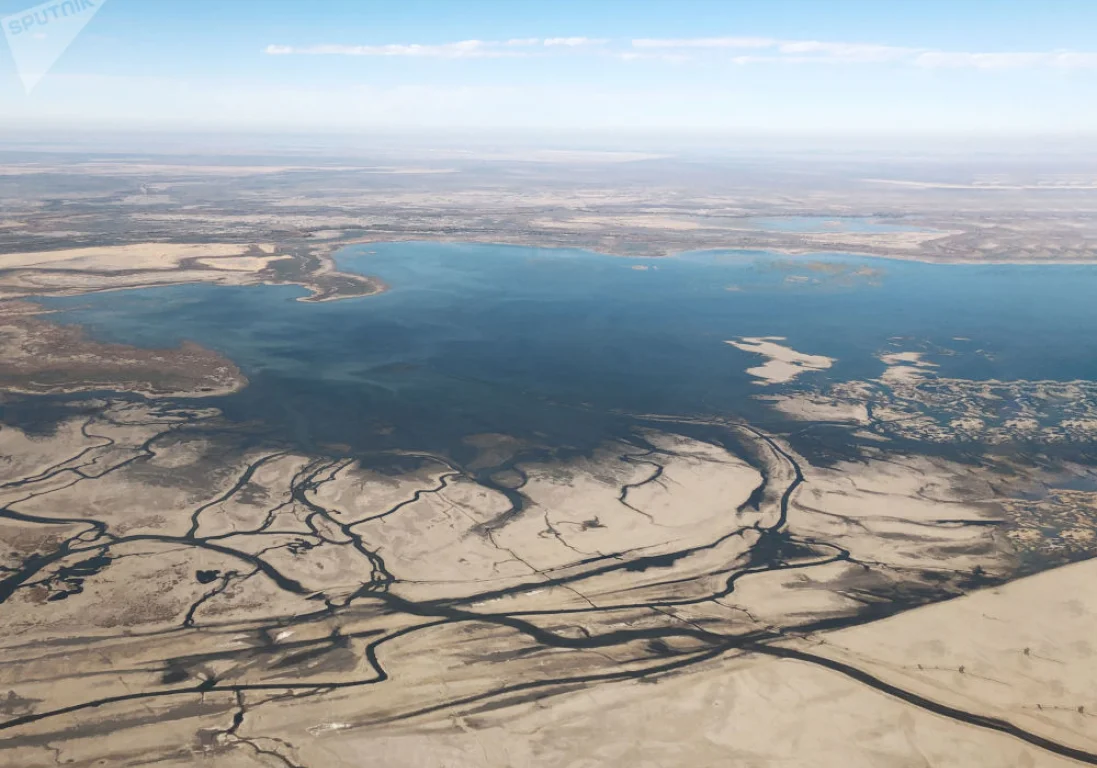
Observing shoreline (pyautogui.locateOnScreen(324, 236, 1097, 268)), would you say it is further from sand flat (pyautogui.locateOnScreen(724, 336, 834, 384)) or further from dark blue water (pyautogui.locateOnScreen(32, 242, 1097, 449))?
sand flat (pyautogui.locateOnScreen(724, 336, 834, 384))

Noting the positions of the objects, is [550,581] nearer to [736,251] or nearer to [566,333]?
[566,333]

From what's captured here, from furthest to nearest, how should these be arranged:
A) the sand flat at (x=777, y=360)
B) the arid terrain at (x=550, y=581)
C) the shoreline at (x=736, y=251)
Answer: the shoreline at (x=736, y=251) < the sand flat at (x=777, y=360) < the arid terrain at (x=550, y=581)

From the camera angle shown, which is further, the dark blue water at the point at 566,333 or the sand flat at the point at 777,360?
the sand flat at the point at 777,360

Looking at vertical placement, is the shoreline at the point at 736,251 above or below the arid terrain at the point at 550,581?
above

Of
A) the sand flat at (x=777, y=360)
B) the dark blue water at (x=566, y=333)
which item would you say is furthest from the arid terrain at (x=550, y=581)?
the dark blue water at (x=566, y=333)

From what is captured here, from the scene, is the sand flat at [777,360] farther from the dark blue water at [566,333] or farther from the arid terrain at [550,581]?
the dark blue water at [566,333]

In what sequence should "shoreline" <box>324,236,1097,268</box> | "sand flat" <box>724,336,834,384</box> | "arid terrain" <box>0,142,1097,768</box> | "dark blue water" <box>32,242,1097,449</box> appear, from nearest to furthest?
"arid terrain" <box>0,142,1097,768</box> → "dark blue water" <box>32,242,1097,449</box> → "sand flat" <box>724,336,834,384</box> → "shoreline" <box>324,236,1097,268</box>

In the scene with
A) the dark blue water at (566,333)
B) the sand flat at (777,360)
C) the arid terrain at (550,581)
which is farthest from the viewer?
the sand flat at (777,360)

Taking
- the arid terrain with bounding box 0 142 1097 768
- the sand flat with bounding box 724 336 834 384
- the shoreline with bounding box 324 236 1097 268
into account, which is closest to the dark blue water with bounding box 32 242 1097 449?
the sand flat with bounding box 724 336 834 384

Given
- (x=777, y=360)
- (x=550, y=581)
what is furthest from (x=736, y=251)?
(x=550, y=581)
